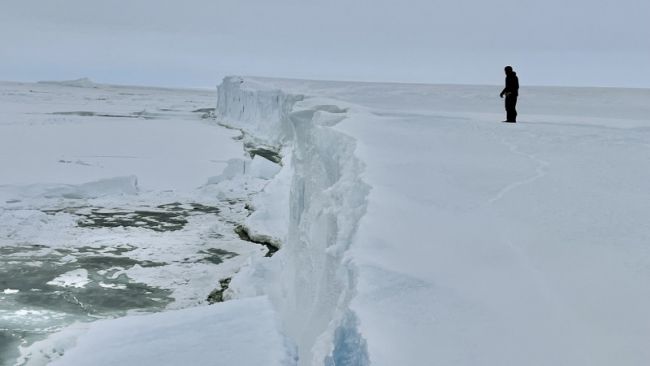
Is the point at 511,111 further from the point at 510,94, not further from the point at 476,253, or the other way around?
the point at 476,253

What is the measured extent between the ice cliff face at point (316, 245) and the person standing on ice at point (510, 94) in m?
2.42

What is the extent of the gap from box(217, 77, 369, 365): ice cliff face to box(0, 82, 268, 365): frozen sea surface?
767 mm

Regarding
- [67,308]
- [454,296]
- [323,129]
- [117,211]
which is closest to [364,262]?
[454,296]

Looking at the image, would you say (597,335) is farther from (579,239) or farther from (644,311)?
(579,239)

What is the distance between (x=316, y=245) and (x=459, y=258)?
205 centimetres

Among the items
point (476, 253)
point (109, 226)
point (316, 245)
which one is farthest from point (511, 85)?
point (109, 226)

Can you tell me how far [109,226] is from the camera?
9.86 metres

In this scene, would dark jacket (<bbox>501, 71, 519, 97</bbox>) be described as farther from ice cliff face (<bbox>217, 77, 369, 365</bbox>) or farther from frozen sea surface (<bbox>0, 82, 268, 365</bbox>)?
frozen sea surface (<bbox>0, 82, 268, 365</bbox>)

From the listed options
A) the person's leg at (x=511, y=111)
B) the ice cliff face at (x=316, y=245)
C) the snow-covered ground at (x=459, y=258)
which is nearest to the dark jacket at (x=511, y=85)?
the person's leg at (x=511, y=111)

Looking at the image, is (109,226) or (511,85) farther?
(109,226)

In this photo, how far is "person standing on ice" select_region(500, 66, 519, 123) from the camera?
25.7 ft

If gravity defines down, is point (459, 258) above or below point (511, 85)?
below

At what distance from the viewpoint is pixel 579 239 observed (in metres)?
2.75

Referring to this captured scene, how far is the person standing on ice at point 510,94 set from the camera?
309 inches
